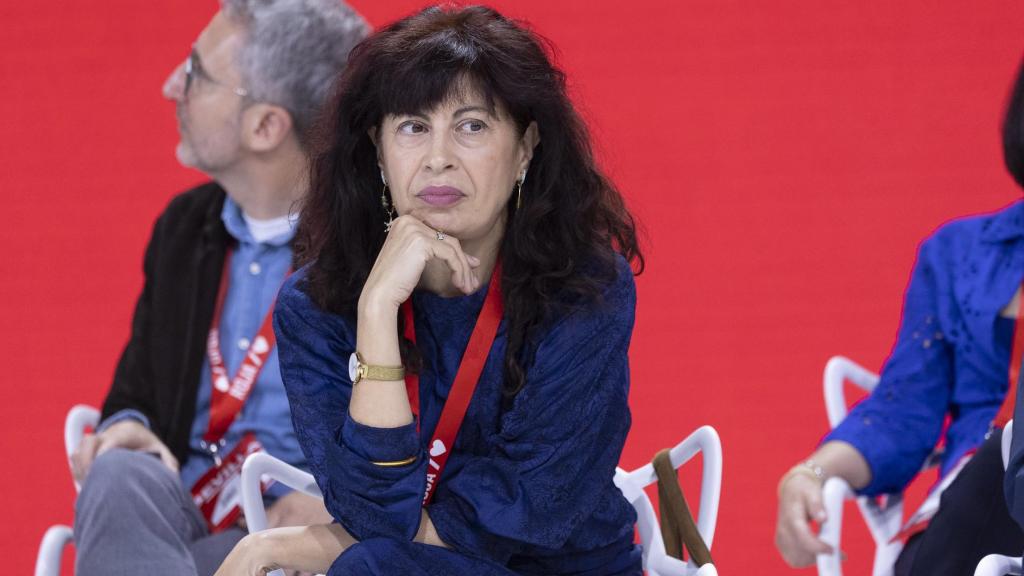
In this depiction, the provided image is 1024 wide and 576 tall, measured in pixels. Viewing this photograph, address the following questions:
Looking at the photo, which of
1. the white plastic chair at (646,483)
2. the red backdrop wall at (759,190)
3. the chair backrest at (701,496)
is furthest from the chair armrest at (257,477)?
the red backdrop wall at (759,190)

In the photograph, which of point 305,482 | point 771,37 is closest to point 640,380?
point 771,37

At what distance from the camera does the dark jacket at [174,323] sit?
320cm

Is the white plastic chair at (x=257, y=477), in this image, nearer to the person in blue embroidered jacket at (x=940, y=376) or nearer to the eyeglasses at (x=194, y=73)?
the person in blue embroidered jacket at (x=940, y=376)

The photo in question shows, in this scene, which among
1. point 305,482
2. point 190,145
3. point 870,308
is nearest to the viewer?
point 305,482

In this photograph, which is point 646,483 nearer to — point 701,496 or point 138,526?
point 701,496

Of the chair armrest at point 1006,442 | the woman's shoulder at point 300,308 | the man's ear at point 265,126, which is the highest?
the man's ear at point 265,126

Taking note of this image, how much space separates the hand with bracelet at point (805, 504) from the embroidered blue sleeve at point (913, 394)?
55 mm

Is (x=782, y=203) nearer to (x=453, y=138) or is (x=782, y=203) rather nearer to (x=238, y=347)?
(x=238, y=347)

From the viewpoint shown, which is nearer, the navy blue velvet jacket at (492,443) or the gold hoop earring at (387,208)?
the navy blue velvet jacket at (492,443)

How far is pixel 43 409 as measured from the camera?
4781 mm

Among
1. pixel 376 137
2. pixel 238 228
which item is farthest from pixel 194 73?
pixel 376 137

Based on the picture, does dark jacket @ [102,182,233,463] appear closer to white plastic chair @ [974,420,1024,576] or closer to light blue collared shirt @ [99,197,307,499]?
light blue collared shirt @ [99,197,307,499]

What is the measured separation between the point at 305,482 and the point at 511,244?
600 millimetres

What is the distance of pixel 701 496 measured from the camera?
8.77 ft
